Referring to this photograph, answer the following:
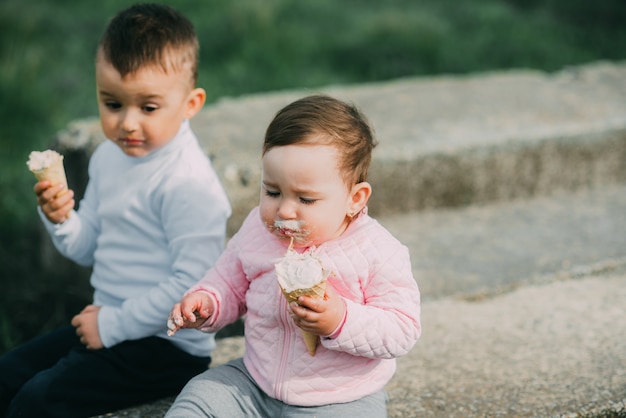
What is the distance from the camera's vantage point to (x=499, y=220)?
399 cm

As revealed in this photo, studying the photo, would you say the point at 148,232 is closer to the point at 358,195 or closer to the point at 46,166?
the point at 46,166

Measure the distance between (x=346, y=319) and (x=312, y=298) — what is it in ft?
0.42

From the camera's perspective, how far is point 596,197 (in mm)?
4293

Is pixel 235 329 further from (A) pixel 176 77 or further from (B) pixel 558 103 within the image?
(B) pixel 558 103

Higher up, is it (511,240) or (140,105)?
(140,105)

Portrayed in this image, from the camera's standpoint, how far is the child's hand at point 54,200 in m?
2.44

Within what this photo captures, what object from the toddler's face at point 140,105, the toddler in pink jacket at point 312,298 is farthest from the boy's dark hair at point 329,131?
the toddler's face at point 140,105

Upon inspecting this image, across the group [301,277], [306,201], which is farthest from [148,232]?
[301,277]

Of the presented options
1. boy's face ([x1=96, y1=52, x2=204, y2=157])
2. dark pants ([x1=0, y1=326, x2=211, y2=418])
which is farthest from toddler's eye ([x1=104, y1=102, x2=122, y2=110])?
dark pants ([x1=0, y1=326, x2=211, y2=418])

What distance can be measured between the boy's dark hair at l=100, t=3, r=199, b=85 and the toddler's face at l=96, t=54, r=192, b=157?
0.03 meters

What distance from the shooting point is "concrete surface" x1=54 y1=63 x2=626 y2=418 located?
8.38 feet

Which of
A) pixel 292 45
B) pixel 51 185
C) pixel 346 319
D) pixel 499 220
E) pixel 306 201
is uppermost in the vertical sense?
pixel 306 201

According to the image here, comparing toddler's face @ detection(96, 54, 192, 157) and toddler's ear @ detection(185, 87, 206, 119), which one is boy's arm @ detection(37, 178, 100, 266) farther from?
toddler's ear @ detection(185, 87, 206, 119)

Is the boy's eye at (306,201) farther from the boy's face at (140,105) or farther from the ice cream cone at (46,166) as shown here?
the ice cream cone at (46,166)
